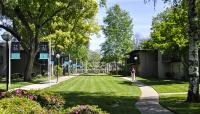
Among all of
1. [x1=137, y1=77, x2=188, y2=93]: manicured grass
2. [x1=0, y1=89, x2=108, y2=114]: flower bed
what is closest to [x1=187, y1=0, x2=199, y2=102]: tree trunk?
[x1=0, y1=89, x2=108, y2=114]: flower bed

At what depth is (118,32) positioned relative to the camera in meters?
95.5

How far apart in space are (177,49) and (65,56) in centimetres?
4719

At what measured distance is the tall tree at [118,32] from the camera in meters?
95.5

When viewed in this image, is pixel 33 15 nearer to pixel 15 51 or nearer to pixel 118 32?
pixel 15 51

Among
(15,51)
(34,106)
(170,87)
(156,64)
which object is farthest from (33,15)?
(34,106)

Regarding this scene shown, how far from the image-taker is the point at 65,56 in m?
89.5

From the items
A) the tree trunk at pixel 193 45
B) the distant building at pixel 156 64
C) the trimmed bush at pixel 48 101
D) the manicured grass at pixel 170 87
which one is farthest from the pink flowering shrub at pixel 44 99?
the distant building at pixel 156 64

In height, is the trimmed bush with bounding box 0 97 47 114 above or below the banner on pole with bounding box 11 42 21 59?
below

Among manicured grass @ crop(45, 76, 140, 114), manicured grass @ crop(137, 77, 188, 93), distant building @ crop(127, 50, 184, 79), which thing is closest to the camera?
manicured grass @ crop(45, 76, 140, 114)

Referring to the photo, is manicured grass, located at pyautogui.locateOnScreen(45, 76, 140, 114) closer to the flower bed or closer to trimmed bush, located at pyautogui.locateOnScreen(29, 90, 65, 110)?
trimmed bush, located at pyautogui.locateOnScreen(29, 90, 65, 110)

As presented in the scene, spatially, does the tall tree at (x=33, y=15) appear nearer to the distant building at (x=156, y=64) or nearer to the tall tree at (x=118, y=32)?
the distant building at (x=156, y=64)

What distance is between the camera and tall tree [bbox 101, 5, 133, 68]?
95.5m

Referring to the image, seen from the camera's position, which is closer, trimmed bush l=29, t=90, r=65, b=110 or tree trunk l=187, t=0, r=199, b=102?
trimmed bush l=29, t=90, r=65, b=110

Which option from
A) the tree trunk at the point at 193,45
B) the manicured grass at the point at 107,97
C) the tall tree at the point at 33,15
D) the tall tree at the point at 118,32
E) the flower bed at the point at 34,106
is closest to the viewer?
the flower bed at the point at 34,106
